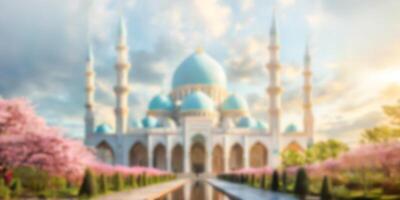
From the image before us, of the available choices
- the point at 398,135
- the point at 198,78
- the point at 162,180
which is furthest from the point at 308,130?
the point at 398,135

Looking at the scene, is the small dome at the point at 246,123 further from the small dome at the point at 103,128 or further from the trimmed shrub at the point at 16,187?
the trimmed shrub at the point at 16,187

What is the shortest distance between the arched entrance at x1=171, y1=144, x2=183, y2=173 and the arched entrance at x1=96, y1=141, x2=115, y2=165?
20.7 ft

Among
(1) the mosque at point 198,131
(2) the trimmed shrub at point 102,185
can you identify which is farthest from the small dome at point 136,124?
(2) the trimmed shrub at point 102,185

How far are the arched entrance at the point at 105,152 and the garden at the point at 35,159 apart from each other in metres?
30.8

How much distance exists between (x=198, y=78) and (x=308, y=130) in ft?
44.7

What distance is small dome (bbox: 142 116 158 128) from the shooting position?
50.8 m

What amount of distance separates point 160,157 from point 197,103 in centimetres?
707

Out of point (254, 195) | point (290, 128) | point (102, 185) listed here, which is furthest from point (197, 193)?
point (290, 128)

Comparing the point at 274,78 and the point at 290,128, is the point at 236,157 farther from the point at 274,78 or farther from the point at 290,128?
the point at 274,78

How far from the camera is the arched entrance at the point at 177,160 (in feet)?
168

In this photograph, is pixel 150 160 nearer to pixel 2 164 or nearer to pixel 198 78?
pixel 198 78

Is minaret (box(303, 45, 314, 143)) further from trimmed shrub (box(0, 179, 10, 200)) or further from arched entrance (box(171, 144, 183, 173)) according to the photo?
trimmed shrub (box(0, 179, 10, 200))

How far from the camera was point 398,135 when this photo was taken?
15812 millimetres

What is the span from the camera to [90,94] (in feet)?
155
